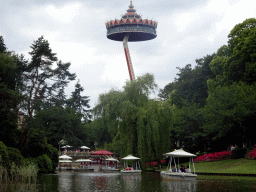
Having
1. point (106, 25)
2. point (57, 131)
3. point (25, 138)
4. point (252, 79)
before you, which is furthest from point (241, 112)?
point (106, 25)

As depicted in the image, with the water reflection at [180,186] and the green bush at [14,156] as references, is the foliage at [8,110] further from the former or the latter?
the water reflection at [180,186]

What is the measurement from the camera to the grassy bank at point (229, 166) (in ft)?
121

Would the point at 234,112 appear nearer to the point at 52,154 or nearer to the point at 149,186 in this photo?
the point at 149,186

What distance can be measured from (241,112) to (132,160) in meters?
15.0

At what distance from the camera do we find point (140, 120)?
4641cm

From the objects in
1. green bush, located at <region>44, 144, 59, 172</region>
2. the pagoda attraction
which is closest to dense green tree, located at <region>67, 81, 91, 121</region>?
the pagoda attraction

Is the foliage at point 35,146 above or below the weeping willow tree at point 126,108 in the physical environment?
below

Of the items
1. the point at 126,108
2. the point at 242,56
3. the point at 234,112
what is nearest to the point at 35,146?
the point at 126,108

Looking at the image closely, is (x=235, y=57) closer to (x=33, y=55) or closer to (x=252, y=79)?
(x=252, y=79)

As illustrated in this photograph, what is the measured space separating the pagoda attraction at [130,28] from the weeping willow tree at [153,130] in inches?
2144

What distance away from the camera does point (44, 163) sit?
47.2 metres

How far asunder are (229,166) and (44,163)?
22.3 meters

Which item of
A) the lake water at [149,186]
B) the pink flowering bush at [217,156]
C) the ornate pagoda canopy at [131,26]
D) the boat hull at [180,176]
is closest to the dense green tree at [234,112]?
the pink flowering bush at [217,156]

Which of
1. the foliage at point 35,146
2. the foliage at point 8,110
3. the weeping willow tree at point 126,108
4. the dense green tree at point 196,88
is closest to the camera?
the foliage at point 8,110
